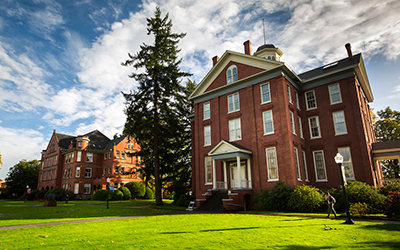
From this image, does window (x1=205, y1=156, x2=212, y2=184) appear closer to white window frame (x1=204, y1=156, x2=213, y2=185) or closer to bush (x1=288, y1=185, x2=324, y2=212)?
white window frame (x1=204, y1=156, x2=213, y2=185)

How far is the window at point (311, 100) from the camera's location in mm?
25108

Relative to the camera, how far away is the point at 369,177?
805 inches

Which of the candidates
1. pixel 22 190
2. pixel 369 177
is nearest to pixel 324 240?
pixel 369 177

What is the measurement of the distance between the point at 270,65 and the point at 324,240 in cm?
1857

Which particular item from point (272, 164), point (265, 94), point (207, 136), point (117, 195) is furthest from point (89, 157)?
point (272, 164)

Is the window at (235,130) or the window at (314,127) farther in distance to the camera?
the window at (235,130)

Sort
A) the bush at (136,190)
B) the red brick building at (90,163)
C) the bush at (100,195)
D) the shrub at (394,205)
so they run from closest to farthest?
1. the shrub at (394,205)
2. the bush at (100,195)
3. the bush at (136,190)
4. the red brick building at (90,163)

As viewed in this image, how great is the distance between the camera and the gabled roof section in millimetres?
23734

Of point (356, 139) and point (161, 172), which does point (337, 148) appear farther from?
point (161, 172)

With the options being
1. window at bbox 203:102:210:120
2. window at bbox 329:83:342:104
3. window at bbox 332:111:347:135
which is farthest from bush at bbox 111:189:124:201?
window at bbox 329:83:342:104

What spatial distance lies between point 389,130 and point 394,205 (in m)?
26.8

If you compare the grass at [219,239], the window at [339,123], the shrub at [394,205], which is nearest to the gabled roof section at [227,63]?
the window at [339,123]

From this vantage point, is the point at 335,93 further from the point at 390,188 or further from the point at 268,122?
the point at 390,188

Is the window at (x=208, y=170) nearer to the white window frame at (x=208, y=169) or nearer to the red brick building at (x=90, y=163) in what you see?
the white window frame at (x=208, y=169)
